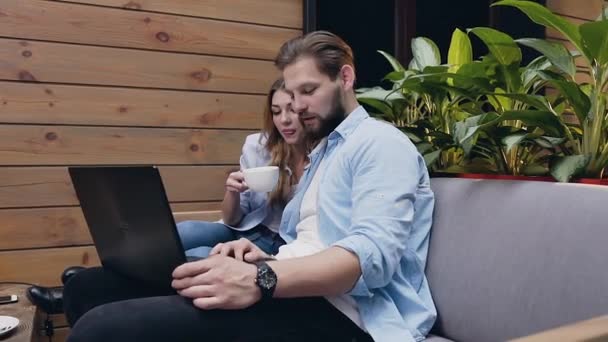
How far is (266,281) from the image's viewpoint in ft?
3.58

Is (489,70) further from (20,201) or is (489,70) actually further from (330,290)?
(20,201)

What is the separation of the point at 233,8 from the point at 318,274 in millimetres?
1631

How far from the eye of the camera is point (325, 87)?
Result: 1553mm

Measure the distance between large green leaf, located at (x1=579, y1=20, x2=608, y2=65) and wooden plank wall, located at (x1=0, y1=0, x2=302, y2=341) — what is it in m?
1.37

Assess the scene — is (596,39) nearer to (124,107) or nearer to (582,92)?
(582,92)

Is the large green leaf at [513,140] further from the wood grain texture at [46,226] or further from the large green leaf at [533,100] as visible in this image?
the wood grain texture at [46,226]

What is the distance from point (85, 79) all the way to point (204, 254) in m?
0.90

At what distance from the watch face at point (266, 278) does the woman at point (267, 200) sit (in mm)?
721

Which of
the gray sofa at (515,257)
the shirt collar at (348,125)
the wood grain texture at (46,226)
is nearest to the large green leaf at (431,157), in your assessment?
the gray sofa at (515,257)

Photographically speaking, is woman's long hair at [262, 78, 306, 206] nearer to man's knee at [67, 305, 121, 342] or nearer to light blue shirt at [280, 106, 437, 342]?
light blue shirt at [280, 106, 437, 342]

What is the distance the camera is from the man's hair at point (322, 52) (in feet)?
5.11

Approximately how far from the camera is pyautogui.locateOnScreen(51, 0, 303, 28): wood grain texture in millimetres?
2289

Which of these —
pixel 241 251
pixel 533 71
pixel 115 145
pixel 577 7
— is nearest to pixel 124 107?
pixel 115 145

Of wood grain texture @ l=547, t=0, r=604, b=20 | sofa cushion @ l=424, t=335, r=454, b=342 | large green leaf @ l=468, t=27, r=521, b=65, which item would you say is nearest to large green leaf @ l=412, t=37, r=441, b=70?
large green leaf @ l=468, t=27, r=521, b=65
